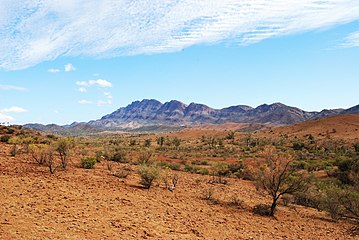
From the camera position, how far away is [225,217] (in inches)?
543

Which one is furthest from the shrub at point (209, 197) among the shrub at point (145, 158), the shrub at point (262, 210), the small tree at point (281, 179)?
the shrub at point (145, 158)

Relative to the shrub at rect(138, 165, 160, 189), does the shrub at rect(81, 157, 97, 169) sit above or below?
above

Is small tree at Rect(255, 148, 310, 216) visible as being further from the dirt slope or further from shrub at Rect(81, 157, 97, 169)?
shrub at Rect(81, 157, 97, 169)

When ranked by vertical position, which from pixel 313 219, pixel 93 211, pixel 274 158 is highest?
pixel 274 158

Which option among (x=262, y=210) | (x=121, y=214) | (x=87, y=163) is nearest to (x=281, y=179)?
(x=262, y=210)

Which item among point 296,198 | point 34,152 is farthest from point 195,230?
point 34,152

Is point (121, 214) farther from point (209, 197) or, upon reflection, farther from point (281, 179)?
point (281, 179)

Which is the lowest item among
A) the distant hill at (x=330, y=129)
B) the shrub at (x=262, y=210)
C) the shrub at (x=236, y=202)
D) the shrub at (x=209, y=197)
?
the shrub at (x=262, y=210)

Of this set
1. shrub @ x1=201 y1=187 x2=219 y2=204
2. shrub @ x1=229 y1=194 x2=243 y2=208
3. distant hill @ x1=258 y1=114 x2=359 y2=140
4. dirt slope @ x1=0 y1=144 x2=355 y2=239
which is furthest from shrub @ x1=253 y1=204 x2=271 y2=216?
distant hill @ x1=258 y1=114 x2=359 y2=140

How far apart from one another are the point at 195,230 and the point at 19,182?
8.49m

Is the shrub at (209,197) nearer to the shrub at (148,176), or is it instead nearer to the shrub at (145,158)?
the shrub at (148,176)

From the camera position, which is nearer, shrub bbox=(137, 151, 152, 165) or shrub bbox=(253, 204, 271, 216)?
shrub bbox=(253, 204, 271, 216)

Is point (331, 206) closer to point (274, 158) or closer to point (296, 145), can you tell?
point (274, 158)

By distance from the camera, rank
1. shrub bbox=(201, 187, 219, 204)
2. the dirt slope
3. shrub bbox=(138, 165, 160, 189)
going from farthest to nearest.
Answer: shrub bbox=(138, 165, 160, 189) → shrub bbox=(201, 187, 219, 204) → the dirt slope
